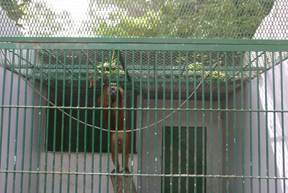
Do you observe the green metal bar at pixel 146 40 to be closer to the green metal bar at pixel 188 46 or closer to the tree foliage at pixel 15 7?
the green metal bar at pixel 188 46

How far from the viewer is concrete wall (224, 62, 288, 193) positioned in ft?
15.3

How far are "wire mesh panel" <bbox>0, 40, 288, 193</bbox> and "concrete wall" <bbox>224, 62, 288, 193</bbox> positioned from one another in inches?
0.8

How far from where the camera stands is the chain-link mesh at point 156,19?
200 inches

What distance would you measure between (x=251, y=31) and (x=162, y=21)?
111 centimetres

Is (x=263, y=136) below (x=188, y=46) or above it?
below

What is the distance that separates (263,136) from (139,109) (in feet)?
10.0

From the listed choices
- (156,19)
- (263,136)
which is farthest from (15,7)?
(263,136)

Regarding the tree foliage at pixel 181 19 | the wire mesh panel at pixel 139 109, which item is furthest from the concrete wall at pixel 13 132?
the tree foliage at pixel 181 19

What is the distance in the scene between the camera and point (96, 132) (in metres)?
9.30

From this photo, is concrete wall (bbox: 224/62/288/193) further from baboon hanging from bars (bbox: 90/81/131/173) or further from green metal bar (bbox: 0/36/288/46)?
baboon hanging from bars (bbox: 90/81/131/173)

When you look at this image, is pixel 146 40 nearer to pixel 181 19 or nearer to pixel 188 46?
pixel 188 46

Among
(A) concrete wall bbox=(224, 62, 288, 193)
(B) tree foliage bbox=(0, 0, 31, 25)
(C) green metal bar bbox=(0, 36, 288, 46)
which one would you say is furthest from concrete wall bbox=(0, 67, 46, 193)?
(A) concrete wall bbox=(224, 62, 288, 193)

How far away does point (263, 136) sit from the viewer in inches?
272

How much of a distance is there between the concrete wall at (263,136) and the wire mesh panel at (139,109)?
19mm
